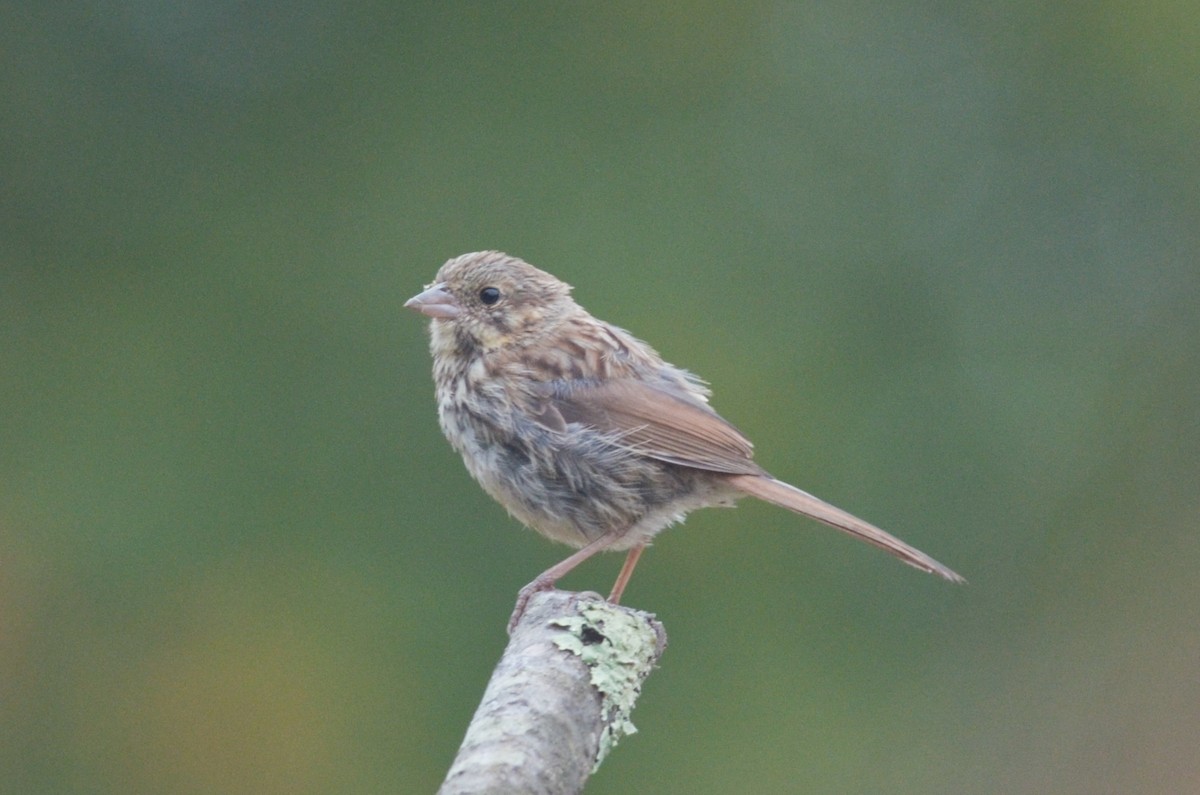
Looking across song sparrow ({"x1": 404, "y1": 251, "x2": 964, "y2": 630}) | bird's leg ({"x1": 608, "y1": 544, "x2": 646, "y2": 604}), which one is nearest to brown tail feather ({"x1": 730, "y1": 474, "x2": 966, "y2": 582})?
song sparrow ({"x1": 404, "y1": 251, "x2": 964, "y2": 630})

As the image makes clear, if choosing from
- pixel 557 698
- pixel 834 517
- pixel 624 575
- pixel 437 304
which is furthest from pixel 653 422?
pixel 557 698

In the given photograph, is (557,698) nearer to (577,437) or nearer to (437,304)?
(577,437)

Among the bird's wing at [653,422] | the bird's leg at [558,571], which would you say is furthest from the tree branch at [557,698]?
the bird's wing at [653,422]

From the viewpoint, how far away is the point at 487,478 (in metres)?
→ 4.11

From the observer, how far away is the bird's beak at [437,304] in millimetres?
4363

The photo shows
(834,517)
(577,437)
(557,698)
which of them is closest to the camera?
(557,698)

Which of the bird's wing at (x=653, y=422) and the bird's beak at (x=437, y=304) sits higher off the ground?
the bird's beak at (x=437, y=304)

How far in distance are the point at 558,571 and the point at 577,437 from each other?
0.45 meters

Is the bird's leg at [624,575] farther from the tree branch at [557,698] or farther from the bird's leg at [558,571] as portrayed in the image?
the tree branch at [557,698]

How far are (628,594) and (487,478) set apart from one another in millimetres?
1931

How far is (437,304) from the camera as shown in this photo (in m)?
4.39

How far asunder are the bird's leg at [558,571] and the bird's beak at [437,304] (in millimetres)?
849

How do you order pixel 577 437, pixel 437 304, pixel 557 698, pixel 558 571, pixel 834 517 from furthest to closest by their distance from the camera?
pixel 437 304, pixel 577 437, pixel 834 517, pixel 558 571, pixel 557 698

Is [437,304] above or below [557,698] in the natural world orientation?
above
